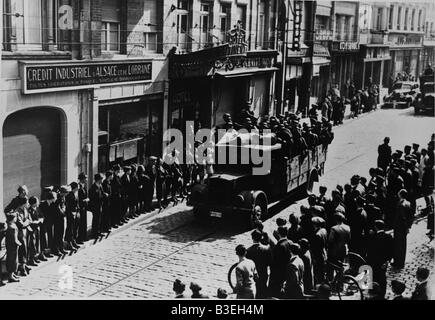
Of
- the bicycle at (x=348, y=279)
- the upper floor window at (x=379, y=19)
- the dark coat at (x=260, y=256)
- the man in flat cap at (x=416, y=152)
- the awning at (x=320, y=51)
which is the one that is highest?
the upper floor window at (x=379, y=19)

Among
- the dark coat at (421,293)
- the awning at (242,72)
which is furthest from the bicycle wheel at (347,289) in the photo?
the awning at (242,72)

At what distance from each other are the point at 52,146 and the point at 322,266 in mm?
8716

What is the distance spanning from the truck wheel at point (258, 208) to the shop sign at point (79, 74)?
604 centimetres

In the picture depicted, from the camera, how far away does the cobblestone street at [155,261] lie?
11.5 metres

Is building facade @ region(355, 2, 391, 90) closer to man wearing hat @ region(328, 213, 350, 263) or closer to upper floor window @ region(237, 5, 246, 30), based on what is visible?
upper floor window @ region(237, 5, 246, 30)

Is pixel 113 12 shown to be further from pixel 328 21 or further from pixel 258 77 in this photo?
pixel 328 21

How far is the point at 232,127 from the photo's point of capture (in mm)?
17062

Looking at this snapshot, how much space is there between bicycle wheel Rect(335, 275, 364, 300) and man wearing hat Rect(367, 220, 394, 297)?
47cm

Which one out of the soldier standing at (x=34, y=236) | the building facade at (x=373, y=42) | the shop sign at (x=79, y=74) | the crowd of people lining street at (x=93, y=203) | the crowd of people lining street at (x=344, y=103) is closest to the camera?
the crowd of people lining street at (x=93, y=203)

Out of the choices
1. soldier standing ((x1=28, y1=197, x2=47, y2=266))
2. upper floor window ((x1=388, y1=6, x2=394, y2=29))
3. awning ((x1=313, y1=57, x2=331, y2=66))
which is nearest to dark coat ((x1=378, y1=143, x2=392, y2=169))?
soldier standing ((x1=28, y1=197, x2=47, y2=266))

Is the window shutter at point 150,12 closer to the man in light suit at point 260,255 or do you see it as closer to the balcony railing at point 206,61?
the balcony railing at point 206,61

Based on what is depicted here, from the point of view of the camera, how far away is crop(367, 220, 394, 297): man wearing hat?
36.6 feet

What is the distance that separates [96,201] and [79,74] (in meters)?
4.31

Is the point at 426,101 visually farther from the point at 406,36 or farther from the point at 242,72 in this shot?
the point at 242,72
